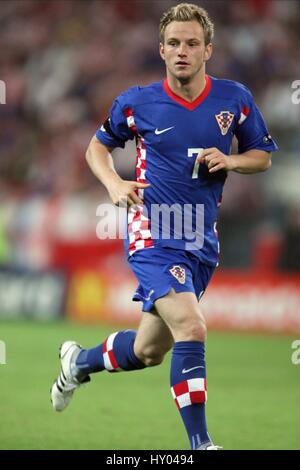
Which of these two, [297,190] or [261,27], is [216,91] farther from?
[261,27]

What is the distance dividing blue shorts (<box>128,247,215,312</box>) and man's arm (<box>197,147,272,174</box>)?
1.51ft

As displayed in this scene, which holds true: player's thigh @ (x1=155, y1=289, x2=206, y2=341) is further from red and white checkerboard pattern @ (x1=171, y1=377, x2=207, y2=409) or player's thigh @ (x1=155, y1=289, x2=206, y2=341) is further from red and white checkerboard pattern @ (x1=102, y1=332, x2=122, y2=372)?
red and white checkerboard pattern @ (x1=102, y1=332, x2=122, y2=372)

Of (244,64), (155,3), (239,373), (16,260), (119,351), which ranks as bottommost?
(119,351)

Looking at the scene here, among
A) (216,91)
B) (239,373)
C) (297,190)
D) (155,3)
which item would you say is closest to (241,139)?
(216,91)

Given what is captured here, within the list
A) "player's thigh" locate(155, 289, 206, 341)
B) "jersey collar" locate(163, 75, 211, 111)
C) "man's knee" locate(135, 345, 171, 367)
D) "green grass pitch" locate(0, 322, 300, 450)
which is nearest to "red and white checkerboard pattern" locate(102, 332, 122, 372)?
"man's knee" locate(135, 345, 171, 367)

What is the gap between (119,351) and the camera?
5.12m

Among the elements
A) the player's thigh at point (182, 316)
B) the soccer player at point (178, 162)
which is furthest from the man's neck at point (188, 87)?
the player's thigh at point (182, 316)

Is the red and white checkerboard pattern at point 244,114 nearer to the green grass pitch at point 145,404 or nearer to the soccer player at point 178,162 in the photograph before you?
the soccer player at point 178,162

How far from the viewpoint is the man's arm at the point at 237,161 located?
4.48 metres

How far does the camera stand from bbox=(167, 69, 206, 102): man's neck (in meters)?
4.74

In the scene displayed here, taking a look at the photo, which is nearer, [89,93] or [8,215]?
[8,215]

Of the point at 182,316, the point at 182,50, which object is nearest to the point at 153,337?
the point at 182,316

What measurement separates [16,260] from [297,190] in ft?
11.4

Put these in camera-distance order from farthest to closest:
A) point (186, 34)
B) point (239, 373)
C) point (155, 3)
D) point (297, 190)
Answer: point (155, 3), point (297, 190), point (239, 373), point (186, 34)
